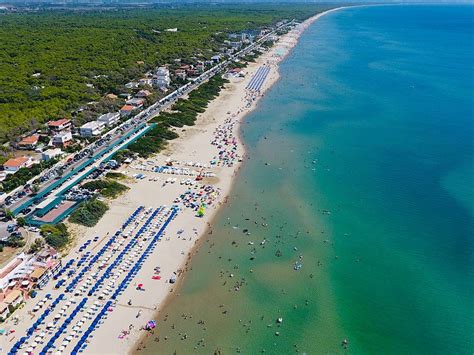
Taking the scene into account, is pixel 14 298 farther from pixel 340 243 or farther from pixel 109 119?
pixel 109 119

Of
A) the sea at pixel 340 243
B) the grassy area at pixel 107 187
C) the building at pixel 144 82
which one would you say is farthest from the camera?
the building at pixel 144 82

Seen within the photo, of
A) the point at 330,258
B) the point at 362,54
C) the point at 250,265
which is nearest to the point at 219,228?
the point at 250,265

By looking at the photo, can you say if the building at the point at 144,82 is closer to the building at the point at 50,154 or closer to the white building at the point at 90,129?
the white building at the point at 90,129

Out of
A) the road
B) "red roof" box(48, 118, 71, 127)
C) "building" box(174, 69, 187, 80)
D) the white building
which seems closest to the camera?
the road

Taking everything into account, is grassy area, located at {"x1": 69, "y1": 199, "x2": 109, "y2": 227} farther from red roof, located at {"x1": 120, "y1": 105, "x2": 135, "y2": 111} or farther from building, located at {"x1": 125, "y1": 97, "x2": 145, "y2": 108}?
building, located at {"x1": 125, "y1": 97, "x2": 145, "y2": 108}

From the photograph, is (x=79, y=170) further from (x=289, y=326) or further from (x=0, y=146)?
(x=289, y=326)

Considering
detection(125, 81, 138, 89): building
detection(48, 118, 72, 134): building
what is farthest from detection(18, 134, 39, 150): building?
detection(125, 81, 138, 89): building

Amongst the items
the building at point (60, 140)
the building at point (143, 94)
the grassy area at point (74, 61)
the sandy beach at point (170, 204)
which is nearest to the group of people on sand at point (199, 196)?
the sandy beach at point (170, 204)

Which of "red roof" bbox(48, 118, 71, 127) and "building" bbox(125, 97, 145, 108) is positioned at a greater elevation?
"red roof" bbox(48, 118, 71, 127)
